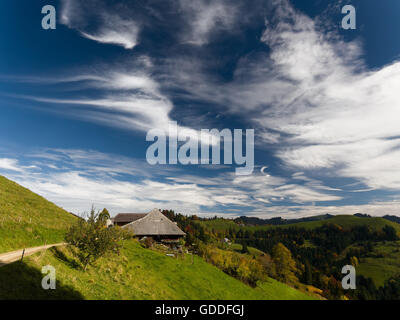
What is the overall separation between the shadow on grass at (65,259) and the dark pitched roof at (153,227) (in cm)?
2953

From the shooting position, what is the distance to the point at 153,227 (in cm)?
5438

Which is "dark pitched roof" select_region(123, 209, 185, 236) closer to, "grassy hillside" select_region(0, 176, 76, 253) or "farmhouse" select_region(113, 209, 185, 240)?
"farmhouse" select_region(113, 209, 185, 240)

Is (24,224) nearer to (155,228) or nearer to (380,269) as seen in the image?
(155,228)

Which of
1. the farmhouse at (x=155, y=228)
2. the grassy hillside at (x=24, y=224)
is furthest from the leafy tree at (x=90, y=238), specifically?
the farmhouse at (x=155, y=228)

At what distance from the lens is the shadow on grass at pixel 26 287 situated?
41.7 feet

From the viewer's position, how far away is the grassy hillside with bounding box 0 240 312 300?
14.2 meters

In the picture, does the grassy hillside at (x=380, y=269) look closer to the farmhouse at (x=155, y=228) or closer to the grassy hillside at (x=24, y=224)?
the farmhouse at (x=155, y=228)

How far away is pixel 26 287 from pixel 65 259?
834cm

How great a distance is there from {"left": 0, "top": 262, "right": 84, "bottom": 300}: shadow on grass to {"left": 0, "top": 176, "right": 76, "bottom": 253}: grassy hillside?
8893mm

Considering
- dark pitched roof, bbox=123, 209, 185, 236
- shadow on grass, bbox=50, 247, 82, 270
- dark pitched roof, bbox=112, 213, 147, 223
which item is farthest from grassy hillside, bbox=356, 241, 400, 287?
shadow on grass, bbox=50, 247, 82, 270

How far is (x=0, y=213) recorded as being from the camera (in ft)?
88.3
